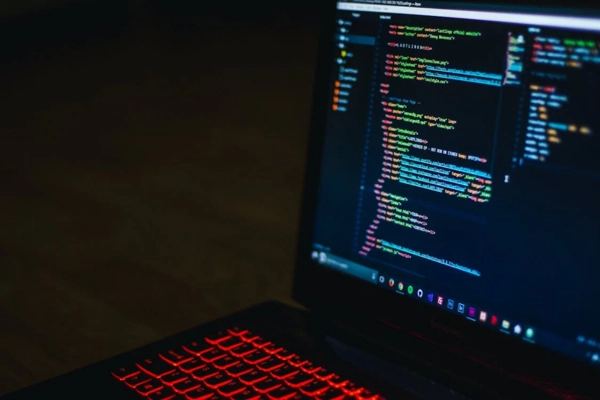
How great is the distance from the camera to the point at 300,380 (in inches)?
27.7

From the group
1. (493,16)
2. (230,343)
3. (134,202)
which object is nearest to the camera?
(493,16)

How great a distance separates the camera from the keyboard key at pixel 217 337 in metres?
0.77

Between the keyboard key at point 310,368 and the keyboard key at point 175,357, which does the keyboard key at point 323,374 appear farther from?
the keyboard key at point 175,357

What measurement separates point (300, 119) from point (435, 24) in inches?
50.6

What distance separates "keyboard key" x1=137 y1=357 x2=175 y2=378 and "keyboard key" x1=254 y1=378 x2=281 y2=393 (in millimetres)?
86

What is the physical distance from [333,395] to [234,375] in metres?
0.09

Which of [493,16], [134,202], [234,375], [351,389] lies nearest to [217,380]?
[234,375]

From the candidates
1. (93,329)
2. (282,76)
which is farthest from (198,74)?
(93,329)

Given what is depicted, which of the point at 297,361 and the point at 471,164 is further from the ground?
the point at 471,164

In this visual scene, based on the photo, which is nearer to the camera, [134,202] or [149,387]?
[149,387]

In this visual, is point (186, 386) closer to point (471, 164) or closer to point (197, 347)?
point (197, 347)

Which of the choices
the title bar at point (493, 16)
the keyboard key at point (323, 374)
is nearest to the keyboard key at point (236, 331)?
the keyboard key at point (323, 374)

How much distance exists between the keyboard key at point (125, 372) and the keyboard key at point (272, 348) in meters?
0.12

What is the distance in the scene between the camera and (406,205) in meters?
0.74
